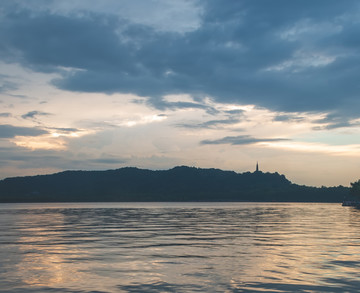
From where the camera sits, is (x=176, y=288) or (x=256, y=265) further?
(x=256, y=265)

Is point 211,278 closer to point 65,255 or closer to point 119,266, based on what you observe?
point 119,266

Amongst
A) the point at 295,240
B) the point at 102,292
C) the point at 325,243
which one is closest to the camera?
the point at 102,292

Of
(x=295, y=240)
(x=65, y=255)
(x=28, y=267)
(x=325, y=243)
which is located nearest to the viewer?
(x=28, y=267)

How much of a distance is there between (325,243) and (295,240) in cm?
369

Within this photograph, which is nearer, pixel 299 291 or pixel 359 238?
pixel 299 291

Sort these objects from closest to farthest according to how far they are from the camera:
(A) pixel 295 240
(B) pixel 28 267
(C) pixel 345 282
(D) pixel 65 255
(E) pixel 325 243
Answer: (C) pixel 345 282 → (B) pixel 28 267 → (D) pixel 65 255 → (E) pixel 325 243 → (A) pixel 295 240

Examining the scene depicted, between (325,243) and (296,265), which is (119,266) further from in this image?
(325,243)

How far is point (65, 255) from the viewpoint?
106ft

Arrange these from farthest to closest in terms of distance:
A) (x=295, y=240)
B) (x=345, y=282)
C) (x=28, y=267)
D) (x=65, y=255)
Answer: (x=295, y=240)
(x=65, y=255)
(x=28, y=267)
(x=345, y=282)

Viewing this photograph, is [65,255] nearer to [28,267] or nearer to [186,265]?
[28,267]

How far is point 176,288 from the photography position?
68.9 feet

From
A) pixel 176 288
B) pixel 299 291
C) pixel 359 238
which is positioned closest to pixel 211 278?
pixel 176 288

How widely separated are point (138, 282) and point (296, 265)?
11.3m

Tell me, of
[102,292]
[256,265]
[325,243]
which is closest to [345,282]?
[256,265]
